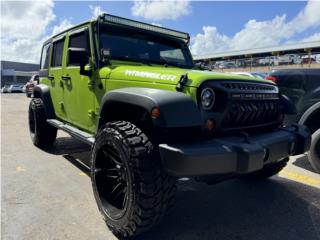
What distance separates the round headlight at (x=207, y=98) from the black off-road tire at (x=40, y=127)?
373 centimetres

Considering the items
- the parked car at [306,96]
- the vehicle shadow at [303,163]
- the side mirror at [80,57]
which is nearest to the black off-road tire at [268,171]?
the parked car at [306,96]

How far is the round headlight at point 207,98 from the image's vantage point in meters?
2.62

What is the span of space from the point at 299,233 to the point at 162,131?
64.3 inches

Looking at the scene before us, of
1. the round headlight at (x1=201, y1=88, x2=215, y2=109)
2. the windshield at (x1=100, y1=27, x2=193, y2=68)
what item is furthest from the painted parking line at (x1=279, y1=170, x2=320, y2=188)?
the round headlight at (x1=201, y1=88, x2=215, y2=109)

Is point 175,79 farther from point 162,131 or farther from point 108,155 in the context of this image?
point 108,155

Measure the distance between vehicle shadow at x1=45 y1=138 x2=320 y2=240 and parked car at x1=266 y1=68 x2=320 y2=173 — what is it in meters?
0.73

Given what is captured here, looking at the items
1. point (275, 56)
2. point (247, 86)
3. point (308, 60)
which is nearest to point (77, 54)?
point (247, 86)

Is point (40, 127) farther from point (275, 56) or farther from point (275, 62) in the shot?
point (275, 56)

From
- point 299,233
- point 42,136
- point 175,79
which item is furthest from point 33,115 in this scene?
point 299,233

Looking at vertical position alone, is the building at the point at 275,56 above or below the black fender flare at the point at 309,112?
above

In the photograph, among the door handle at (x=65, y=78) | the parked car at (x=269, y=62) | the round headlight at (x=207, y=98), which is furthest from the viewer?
the parked car at (x=269, y=62)

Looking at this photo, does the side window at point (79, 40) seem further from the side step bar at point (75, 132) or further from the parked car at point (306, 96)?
the parked car at point (306, 96)

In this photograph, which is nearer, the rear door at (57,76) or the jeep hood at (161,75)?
the jeep hood at (161,75)

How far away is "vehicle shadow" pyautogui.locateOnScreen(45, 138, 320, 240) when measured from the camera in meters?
2.88
